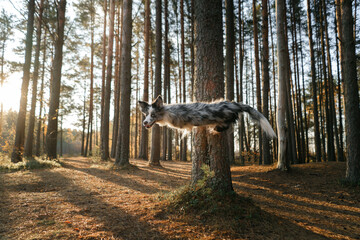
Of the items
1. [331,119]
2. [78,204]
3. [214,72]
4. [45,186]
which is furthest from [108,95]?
[331,119]

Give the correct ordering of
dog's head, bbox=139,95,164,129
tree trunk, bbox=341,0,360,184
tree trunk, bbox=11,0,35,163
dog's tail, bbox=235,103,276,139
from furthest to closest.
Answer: tree trunk, bbox=11,0,35,163
tree trunk, bbox=341,0,360,184
dog's tail, bbox=235,103,276,139
dog's head, bbox=139,95,164,129

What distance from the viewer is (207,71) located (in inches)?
200

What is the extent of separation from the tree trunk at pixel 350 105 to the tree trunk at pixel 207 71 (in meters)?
6.61

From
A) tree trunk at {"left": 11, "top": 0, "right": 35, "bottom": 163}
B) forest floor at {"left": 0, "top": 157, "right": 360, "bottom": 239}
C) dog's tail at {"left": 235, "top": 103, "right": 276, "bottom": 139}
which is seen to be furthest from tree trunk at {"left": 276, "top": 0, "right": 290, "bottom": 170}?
tree trunk at {"left": 11, "top": 0, "right": 35, "bottom": 163}

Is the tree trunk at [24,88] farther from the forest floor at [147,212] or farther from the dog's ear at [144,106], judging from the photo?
the dog's ear at [144,106]

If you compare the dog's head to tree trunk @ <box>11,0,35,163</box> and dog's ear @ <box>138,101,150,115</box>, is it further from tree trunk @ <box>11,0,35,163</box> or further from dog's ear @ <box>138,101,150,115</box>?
tree trunk @ <box>11,0,35,163</box>

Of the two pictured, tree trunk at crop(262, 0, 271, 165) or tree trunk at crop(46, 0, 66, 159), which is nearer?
tree trunk at crop(262, 0, 271, 165)

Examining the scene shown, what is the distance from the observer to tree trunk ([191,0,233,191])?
495cm

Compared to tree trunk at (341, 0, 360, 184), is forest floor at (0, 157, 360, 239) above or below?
below

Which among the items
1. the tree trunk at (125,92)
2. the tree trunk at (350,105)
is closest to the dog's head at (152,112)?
the tree trunk at (350,105)

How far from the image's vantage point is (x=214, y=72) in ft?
16.6

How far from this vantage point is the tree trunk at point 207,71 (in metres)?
4.95

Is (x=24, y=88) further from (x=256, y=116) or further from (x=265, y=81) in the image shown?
(x=265, y=81)

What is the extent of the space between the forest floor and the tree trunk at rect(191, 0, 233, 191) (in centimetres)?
140
